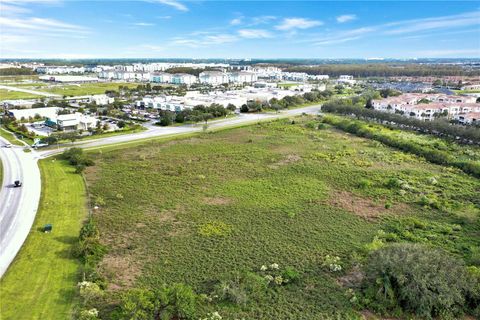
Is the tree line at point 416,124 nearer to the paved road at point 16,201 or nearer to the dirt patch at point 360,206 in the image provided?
the dirt patch at point 360,206

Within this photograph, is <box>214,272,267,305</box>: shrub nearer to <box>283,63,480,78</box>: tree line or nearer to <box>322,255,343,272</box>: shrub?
<box>322,255,343,272</box>: shrub

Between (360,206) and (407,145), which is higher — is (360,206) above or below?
below

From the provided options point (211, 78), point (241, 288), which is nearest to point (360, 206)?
point (241, 288)

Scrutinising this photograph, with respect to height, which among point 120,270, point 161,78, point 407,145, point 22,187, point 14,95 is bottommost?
point 120,270

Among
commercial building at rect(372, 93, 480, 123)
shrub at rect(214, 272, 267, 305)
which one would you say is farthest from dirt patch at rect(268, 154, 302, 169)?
commercial building at rect(372, 93, 480, 123)

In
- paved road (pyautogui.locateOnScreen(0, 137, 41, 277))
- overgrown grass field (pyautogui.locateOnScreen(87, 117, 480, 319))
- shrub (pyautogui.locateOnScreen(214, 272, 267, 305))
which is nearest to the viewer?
shrub (pyautogui.locateOnScreen(214, 272, 267, 305))

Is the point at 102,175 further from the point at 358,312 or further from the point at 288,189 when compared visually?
the point at 358,312

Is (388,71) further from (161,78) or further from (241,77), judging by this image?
(161,78)
